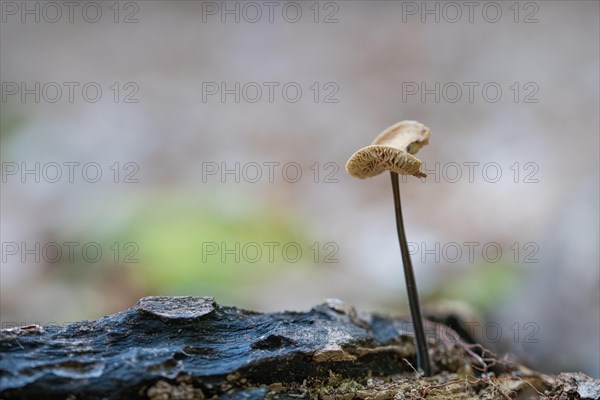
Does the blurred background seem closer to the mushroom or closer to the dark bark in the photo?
the mushroom

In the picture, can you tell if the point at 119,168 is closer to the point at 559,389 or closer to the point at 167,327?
the point at 167,327

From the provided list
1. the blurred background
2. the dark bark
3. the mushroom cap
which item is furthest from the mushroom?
the blurred background

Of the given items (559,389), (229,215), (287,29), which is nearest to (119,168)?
(229,215)

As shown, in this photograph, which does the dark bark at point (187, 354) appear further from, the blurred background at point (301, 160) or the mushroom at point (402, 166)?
the blurred background at point (301, 160)

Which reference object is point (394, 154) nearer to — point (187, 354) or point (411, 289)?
point (411, 289)

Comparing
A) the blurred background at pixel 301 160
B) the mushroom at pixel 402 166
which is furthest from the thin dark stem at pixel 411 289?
the blurred background at pixel 301 160

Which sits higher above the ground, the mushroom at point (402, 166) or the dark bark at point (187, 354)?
the mushroom at point (402, 166)
